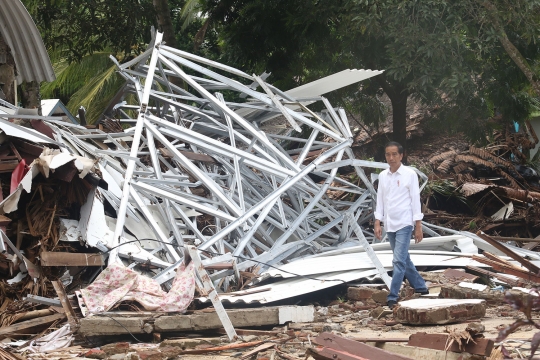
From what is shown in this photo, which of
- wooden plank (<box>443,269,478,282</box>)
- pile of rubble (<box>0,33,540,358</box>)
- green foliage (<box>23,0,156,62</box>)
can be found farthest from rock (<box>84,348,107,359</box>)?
green foliage (<box>23,0,156,62</box>)

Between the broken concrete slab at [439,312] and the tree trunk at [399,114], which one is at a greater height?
the tree trunk at [399,114]

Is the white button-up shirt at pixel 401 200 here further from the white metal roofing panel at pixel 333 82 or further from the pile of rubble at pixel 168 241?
the white metal roofing panel at pixel 333 82

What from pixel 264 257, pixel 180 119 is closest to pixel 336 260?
pixel 264 257

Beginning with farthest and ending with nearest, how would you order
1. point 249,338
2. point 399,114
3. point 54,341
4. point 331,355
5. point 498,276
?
1. point 399,114
2. point 498,276
3. point 54,341
4. point 249,338
5. point 331,355

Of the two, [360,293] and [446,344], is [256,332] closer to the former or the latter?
[360,293]

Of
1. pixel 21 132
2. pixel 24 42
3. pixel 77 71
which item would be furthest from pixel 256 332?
pixel 77 71

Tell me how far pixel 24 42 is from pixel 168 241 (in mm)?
5009

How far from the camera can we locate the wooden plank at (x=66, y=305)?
21.7 feet

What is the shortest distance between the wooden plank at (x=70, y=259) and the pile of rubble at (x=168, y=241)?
0.01m

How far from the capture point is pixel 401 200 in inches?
294

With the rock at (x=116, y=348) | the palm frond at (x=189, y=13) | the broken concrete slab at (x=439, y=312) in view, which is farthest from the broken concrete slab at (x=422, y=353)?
the palm frond at (x=189, y=13)

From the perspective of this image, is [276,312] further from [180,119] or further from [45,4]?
[45,4]

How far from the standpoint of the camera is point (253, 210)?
28.6 ft

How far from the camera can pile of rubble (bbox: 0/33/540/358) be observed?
650cm
